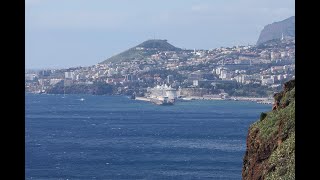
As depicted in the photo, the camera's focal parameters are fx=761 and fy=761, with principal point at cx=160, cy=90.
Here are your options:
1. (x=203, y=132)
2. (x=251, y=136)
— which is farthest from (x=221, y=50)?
(x=251, y=136)

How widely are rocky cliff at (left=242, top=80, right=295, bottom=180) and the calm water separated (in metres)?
15.3

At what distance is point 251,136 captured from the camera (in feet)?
34.0

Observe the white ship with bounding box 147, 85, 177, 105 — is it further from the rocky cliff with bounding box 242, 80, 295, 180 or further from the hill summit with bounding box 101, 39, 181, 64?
the rocky cliff with bounding box 242, 80, 295, 180

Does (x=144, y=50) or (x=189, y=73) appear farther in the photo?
(x=144, y=50)

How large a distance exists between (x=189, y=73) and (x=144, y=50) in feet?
23.6

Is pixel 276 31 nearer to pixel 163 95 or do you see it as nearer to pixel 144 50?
pixel 163 95

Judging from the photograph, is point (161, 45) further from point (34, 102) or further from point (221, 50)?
point (34, 102)

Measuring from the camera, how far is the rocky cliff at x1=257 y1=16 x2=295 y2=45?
5518 cm

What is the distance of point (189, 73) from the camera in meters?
56.8

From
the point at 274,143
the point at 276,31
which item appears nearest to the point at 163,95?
the point at 276,31

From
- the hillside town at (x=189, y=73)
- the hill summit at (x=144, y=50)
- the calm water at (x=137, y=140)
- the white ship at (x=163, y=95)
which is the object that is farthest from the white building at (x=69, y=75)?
the white ship at (x=163, y=95)

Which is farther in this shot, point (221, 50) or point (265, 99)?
point (221, 50)
